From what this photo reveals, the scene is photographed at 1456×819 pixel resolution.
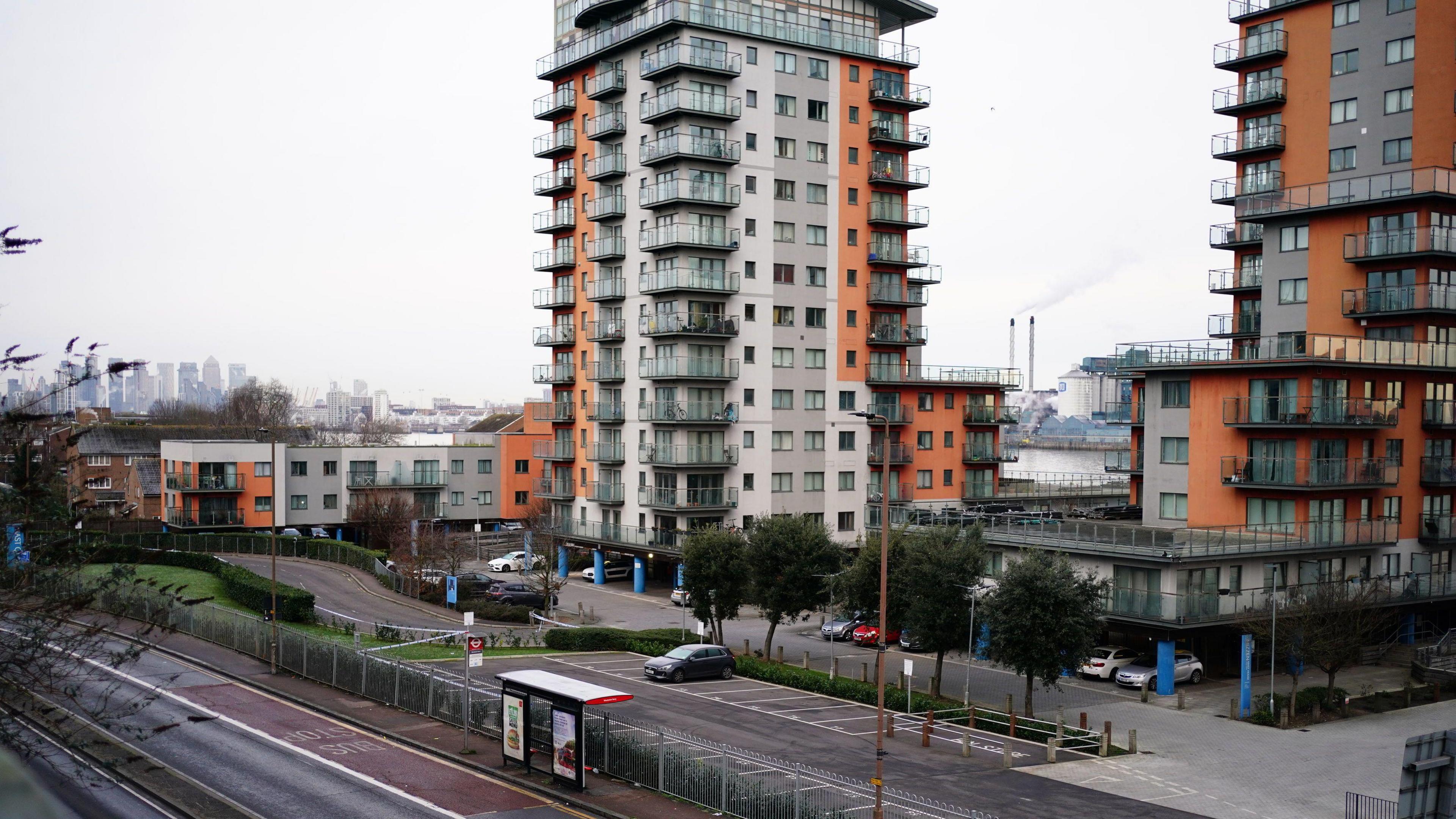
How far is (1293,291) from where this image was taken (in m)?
64.0

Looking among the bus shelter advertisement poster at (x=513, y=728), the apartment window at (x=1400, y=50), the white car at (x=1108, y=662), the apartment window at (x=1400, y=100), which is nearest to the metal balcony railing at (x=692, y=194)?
the apartment window at (x=1400, y=100)

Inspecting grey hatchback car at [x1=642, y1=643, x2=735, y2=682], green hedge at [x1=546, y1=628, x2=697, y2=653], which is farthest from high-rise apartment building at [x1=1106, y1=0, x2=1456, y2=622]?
green hedge at [x1=546, y1=628, x2=697, y2=653]

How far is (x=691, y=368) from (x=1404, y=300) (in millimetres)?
40682

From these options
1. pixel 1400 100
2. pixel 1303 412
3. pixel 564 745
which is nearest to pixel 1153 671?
pixel 1303 412

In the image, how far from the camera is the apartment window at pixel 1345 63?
64.0m

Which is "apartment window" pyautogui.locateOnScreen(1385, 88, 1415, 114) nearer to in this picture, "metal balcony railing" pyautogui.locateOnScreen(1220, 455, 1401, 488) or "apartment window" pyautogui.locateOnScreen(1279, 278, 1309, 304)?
"apartment window" pyautogui.locateOnScreen(1279, 278, 1309, 304)

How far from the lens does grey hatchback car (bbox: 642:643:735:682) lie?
47938 millimetres

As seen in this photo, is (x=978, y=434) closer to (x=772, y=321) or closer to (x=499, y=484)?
(x=772, y=321)

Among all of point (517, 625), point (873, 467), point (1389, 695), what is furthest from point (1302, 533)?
point (517, 625)

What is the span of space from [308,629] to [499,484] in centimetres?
5219

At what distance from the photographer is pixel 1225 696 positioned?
157 ft

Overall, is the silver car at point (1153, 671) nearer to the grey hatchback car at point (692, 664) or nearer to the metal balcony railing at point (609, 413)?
the grey hatchback car at point (692, 664)

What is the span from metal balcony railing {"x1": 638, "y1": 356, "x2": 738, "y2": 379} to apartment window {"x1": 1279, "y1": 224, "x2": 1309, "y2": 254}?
109ft

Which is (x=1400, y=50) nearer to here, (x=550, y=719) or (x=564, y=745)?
(x=550, y=719)
